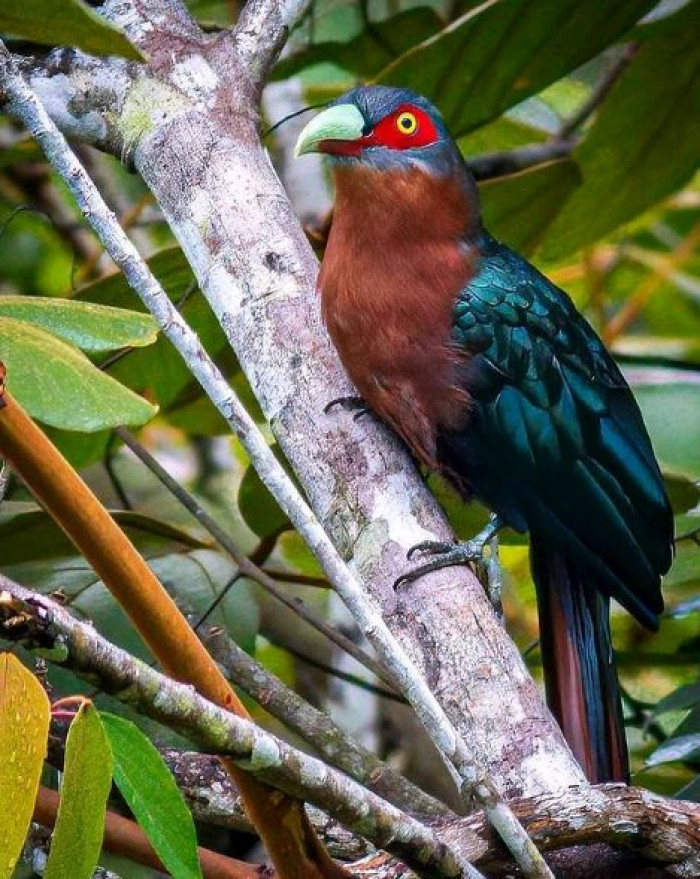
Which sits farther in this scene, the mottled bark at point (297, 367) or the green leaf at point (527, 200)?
the green leaf at point (527, 200)

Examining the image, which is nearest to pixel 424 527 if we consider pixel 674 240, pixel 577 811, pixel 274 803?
pixel 577 811

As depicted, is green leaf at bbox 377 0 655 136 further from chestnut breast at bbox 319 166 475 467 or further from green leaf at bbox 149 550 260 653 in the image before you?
green leaf at bbox 149 550 260 653

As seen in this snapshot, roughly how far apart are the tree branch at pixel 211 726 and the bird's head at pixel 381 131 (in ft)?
5.11

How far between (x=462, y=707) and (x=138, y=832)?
43 centimetres

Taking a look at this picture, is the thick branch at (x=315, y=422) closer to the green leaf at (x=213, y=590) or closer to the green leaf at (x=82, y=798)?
the green leaf at (x=213, y=590)

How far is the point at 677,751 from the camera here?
2293mm

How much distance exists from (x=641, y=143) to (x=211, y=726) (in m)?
2.31

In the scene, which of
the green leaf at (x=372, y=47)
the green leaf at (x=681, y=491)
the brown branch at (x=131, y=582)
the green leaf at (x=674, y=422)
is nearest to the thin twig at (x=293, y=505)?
the brown branch at (x=131, y=582)

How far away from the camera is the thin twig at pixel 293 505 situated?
4.66 ft

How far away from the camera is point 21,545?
9.08 feet

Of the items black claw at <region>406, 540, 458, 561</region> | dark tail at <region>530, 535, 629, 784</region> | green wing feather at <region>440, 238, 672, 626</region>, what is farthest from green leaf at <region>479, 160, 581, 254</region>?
black claw at <region>406, 540, 458, 561</region>

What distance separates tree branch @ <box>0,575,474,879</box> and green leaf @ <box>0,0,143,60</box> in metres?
0.56

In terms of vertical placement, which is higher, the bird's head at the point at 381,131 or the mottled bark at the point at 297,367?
the bird's head at the point at 381,131

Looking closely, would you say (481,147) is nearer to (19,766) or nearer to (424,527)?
(424,527)
